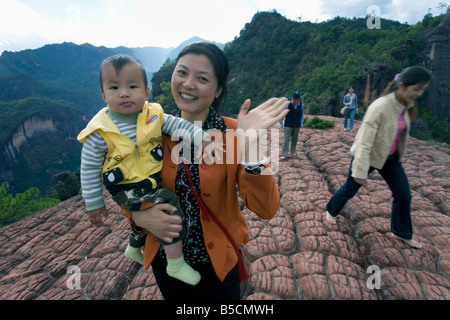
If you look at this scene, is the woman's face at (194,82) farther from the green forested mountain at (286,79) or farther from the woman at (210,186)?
the green forested mountain at (286,79)

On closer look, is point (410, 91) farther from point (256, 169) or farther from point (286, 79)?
point (286, 79)

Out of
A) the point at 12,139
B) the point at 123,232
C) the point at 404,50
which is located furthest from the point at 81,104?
the point at 123,232

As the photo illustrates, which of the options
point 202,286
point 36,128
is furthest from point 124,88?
point 36,128

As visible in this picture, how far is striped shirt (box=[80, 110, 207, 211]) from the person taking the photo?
1.03m

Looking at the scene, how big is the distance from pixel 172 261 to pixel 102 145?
1.99 ft

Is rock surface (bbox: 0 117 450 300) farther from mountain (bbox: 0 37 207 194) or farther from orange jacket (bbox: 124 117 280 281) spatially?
mountain (bbox: 0 37 207 194)

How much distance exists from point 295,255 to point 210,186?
140cm

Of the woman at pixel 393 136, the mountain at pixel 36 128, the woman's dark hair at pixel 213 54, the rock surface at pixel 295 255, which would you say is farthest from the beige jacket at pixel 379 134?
the mountain at pixel 36 128

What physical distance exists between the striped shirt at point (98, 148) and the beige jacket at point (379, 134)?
144 centimetres

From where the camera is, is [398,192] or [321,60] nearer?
[398,192]

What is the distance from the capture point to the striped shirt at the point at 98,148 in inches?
40.4

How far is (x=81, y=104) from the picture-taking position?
75625 millimetres

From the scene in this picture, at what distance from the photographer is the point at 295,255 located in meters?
2.01

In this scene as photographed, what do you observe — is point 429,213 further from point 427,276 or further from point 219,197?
point 219,197
